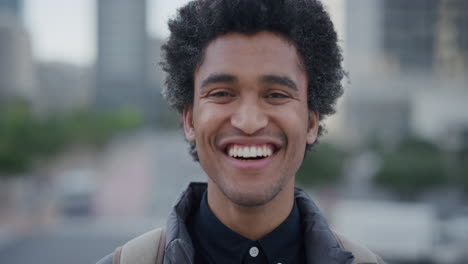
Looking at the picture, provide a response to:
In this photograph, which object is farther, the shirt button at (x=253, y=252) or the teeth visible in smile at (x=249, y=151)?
the shirt button at (x=253, y=252)

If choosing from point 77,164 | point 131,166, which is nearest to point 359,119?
point 131,166

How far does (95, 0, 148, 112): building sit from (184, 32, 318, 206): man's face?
311 ft

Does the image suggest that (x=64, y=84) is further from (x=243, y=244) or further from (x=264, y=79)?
(x=264, y=79)

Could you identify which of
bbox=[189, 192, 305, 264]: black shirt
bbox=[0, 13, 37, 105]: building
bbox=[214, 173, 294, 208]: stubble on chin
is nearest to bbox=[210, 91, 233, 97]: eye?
bbox=[214, 173, 294, 208]: stubble on chin

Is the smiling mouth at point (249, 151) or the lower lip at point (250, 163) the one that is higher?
the smiling mouth at point (249, 151)

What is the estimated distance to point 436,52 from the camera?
57.8m

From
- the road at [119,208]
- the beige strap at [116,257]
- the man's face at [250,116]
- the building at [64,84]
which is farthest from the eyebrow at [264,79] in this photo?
the building at [64,84]

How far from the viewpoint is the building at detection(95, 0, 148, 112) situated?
96.6 metres

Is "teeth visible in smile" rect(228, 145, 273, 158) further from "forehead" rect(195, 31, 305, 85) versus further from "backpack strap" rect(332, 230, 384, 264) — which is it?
"backpack strap" rect(332, 230, 384, 264)

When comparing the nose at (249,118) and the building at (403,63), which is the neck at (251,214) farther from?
the building at (403,63)

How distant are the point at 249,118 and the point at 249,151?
0.51 feet

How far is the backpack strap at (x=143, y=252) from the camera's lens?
2.60 metres

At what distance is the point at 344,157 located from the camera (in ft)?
107

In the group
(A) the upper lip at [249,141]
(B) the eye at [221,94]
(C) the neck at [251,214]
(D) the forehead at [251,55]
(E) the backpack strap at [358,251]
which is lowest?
(E) the backpack strap at [358,251]
